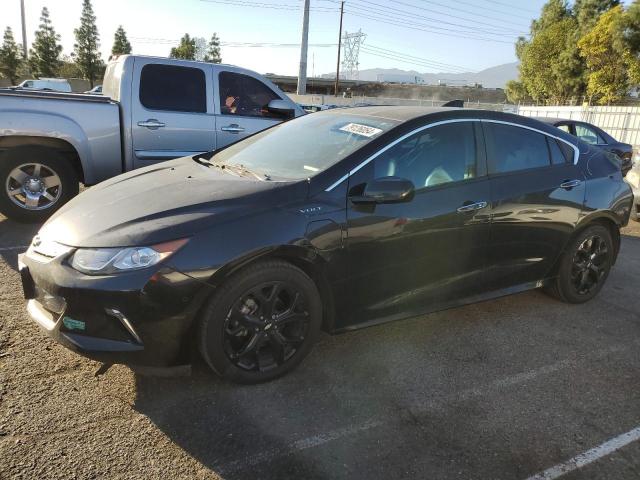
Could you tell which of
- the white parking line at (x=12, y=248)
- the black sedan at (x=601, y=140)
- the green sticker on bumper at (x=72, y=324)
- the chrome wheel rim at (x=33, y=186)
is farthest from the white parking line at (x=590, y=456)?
the black sedan at (x=601, y=140)

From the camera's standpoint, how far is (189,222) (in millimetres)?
2650

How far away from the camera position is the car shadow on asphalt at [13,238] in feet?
15.9

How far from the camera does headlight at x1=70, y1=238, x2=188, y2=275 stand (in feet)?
8.30

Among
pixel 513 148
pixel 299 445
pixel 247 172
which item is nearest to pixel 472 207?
pixel 513 148

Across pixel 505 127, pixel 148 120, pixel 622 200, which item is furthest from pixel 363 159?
pixel 148 120

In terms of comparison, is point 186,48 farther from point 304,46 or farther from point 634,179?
point 634,179

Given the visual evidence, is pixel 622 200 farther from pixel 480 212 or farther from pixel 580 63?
pixel 580 63

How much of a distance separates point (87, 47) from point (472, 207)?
5908 centimetres

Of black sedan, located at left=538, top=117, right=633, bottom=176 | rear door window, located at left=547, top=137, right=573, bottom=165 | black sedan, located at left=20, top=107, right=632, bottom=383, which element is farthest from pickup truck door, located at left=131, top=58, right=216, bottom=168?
black sedan, located at left=538, top=117, right=633, bottom=176

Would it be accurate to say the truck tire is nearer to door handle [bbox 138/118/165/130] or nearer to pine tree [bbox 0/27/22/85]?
door handle [bbox 138/118/165/130]

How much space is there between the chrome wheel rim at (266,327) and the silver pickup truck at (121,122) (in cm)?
407

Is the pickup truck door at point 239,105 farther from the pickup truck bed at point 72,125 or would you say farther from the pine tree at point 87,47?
the pine tree at point 87,47

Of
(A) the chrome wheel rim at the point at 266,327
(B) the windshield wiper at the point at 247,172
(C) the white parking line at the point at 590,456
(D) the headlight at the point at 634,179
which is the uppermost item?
(B) the windshield wiper at the point at 247,172

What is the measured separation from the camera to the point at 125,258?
2545mm
